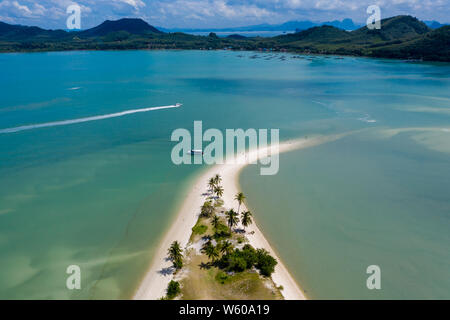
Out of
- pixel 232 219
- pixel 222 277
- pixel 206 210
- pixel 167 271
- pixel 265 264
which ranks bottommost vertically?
pixel 167 271

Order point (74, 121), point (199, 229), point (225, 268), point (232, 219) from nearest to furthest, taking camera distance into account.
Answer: point (225, 268)
point (232, 219)
point (199, 229)
point (74, 121)

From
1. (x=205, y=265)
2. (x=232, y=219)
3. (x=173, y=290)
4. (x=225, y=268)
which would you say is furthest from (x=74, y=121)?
(x=225, y=268)

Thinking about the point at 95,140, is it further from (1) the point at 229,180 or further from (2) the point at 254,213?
(2) the point at 254,213

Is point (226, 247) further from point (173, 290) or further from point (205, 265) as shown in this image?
point (173, 290)

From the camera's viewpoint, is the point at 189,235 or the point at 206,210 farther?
the point at 206,210

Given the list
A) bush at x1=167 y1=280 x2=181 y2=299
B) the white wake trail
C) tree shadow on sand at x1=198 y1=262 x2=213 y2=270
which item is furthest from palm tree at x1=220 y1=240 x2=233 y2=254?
the white wake trail

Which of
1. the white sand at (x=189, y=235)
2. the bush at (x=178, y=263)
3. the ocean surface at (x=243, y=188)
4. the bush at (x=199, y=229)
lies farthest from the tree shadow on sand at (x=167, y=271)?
the bush at (x=199, y=229)
